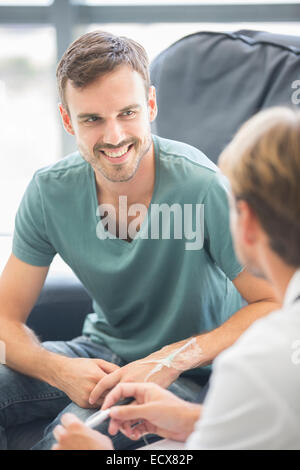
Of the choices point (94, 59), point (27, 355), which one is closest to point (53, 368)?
point (27, 355)

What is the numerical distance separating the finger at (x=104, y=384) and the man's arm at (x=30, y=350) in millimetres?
26

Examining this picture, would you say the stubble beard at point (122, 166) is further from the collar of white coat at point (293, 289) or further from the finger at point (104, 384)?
the collar of white coat at point (293, 289)

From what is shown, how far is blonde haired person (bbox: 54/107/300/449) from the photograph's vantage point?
2.18ft

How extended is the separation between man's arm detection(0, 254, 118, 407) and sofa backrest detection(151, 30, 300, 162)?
1.79 ft

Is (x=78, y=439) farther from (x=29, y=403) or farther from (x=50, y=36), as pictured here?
(x=50, y=36)

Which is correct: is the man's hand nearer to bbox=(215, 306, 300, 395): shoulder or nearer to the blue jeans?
the blue jeans

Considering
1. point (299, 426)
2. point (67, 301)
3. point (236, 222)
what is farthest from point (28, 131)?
point (299, 426)

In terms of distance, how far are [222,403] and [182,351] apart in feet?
1.68

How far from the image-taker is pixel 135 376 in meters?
1.13

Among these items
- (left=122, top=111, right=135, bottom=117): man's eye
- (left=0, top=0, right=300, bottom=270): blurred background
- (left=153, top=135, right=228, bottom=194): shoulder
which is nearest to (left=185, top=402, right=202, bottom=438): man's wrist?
(left=153, top=135, right=228, bottom=194): shoulder

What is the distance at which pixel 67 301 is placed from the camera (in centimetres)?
154

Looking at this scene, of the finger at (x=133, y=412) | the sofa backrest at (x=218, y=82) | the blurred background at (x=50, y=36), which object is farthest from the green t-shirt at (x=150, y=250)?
the blurred background at (x=50, y=36)

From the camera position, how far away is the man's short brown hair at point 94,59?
3.78 feet

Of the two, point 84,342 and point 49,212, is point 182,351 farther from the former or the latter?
point 49,212
